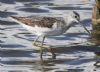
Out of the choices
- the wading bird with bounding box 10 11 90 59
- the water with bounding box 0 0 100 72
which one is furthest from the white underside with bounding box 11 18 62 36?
the water with bounding box 0 0 100 72

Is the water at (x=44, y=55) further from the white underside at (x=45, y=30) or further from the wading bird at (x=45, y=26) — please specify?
the white underside at (x=45, y=30)

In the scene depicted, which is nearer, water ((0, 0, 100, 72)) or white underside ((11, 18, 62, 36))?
water ((0, 0, 100, 72))

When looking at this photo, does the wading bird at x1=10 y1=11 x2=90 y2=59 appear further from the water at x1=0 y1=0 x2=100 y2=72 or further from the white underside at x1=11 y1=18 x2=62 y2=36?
the water at x1=0 y1=0 x2=100 y2=72

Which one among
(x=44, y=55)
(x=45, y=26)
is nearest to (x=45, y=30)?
(x=45, y=26)

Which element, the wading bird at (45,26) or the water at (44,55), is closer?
the water at (44,55)

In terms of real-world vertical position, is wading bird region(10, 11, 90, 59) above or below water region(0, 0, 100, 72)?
above

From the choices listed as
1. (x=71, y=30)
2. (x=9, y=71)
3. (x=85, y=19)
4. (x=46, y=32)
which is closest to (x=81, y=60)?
(x=46, y=32)

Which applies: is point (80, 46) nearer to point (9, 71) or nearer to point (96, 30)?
point (96, 30)

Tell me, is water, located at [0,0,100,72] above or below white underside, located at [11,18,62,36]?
below

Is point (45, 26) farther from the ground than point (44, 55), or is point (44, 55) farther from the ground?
point (45, 26)

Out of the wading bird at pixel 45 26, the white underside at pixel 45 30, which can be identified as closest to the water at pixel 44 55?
the wading bird at pixel 45 26

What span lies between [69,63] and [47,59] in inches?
25.7

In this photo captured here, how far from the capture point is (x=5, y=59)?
37.3ft

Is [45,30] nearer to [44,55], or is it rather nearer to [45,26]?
[45,26]
